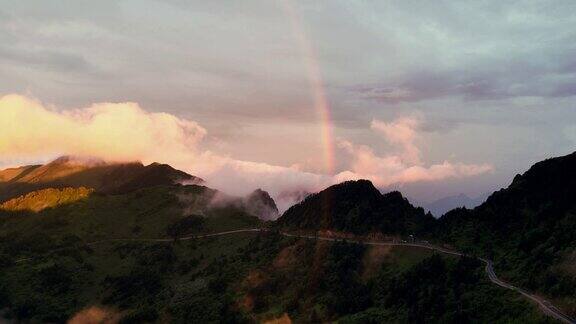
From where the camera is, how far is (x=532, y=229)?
490ft

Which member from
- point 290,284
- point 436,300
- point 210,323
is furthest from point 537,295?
point 210,323

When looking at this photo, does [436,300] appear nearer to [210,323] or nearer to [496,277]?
[496,277]

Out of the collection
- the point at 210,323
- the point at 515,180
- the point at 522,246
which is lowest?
the point at 210,323

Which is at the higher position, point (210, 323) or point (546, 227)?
point (546, 227)

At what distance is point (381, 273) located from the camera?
6865 inches

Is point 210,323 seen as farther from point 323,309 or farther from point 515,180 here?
point 515,180

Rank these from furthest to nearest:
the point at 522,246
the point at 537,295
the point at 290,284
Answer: the point at 290,284, the point at 522,246, the point at 537,295

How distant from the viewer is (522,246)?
143 m

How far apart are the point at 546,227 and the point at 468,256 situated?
2306cm

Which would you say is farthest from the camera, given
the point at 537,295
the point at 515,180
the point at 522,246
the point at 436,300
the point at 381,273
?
the point at 515,180

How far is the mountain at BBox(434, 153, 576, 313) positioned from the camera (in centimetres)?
11675

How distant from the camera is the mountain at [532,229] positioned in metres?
117

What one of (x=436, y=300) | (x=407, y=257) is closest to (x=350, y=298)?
(x=407, y=257)

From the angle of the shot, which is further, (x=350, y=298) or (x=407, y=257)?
(x=407, y=257)
